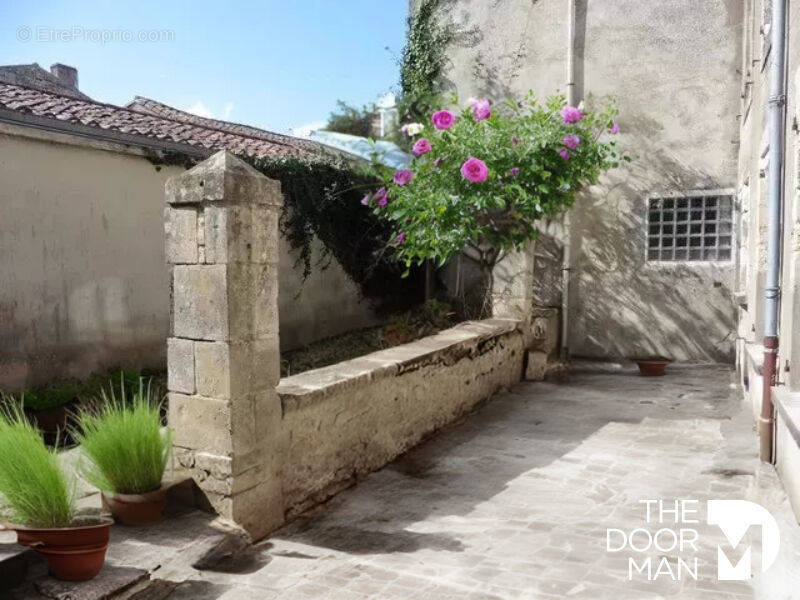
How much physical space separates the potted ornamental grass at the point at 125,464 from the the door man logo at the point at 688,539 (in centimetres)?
251

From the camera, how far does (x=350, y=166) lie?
421 inches

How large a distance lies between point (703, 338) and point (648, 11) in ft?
14.4

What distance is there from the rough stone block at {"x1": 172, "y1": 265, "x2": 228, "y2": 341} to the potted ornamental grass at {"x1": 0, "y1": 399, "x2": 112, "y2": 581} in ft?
3.34

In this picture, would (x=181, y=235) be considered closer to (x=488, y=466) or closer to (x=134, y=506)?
(x=134, y=506)

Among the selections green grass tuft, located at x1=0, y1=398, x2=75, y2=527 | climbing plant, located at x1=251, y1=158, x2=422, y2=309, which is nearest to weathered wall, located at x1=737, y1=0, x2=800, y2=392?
green grass tuft, located at x1=0, y1=398, x2=75, y2=527

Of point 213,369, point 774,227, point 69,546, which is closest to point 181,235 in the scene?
point 213,369

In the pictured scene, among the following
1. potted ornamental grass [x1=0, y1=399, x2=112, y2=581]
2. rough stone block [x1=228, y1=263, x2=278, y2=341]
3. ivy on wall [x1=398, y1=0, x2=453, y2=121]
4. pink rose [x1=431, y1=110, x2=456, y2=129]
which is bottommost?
potted ornamental grass [x1=0, y1=399, x2=112, y2=581]

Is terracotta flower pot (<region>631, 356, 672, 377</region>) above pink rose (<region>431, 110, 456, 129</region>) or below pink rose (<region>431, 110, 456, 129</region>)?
below

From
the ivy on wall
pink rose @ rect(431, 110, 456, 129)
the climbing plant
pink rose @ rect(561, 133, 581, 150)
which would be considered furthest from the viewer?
the ivy on wall

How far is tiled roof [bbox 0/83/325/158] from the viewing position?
25.2ft

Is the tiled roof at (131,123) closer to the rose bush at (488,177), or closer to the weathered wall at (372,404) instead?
the rose bush at (488,177)

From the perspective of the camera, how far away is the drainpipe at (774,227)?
5418 millimetres

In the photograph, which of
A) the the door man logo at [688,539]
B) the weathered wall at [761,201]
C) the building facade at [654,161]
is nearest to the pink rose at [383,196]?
the building facade at [654,161]

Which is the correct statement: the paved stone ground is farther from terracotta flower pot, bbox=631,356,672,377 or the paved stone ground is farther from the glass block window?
the glass block window
